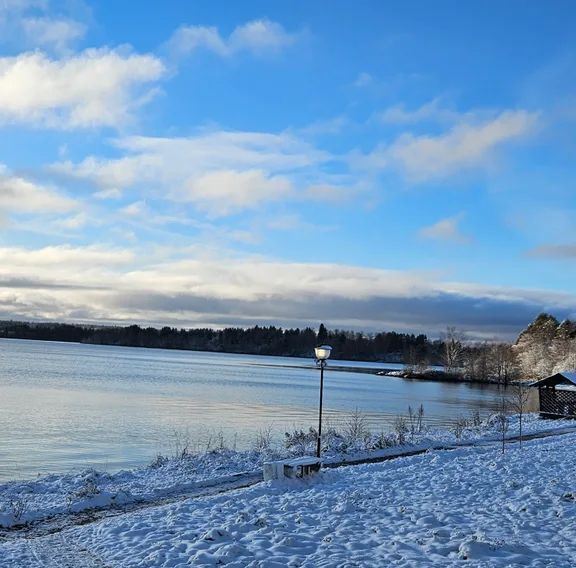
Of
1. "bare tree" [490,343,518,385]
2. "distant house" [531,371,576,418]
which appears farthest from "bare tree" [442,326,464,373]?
"distant house" [531,371,576,418]

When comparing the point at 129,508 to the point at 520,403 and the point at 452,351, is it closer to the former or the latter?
the point at 520,403

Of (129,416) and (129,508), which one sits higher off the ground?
(129,508)

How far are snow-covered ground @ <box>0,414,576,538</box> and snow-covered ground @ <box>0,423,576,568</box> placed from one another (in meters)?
1.28

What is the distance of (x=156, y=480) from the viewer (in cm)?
1423

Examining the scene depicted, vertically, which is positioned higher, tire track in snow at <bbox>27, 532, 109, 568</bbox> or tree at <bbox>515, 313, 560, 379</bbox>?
tree at <bbox>515, 313, 560, 379</bbox>

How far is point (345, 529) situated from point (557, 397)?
94.5 feet

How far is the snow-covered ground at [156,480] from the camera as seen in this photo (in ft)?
36.7

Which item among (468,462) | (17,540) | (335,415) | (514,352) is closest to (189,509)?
(17,540)

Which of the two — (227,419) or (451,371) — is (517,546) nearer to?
(227,419)

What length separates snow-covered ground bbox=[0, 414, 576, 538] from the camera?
36.7 ft

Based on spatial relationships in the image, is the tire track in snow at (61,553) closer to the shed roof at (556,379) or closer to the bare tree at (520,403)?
the bare tree at (520,403)

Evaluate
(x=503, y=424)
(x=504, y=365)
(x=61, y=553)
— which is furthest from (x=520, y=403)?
(x=504, y=365)

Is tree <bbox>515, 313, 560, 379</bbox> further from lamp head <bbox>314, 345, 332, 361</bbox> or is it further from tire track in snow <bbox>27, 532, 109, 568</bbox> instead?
tire track in snow <bbox>27, 532, 109, 568</bbox>

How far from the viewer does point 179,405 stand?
117ft
